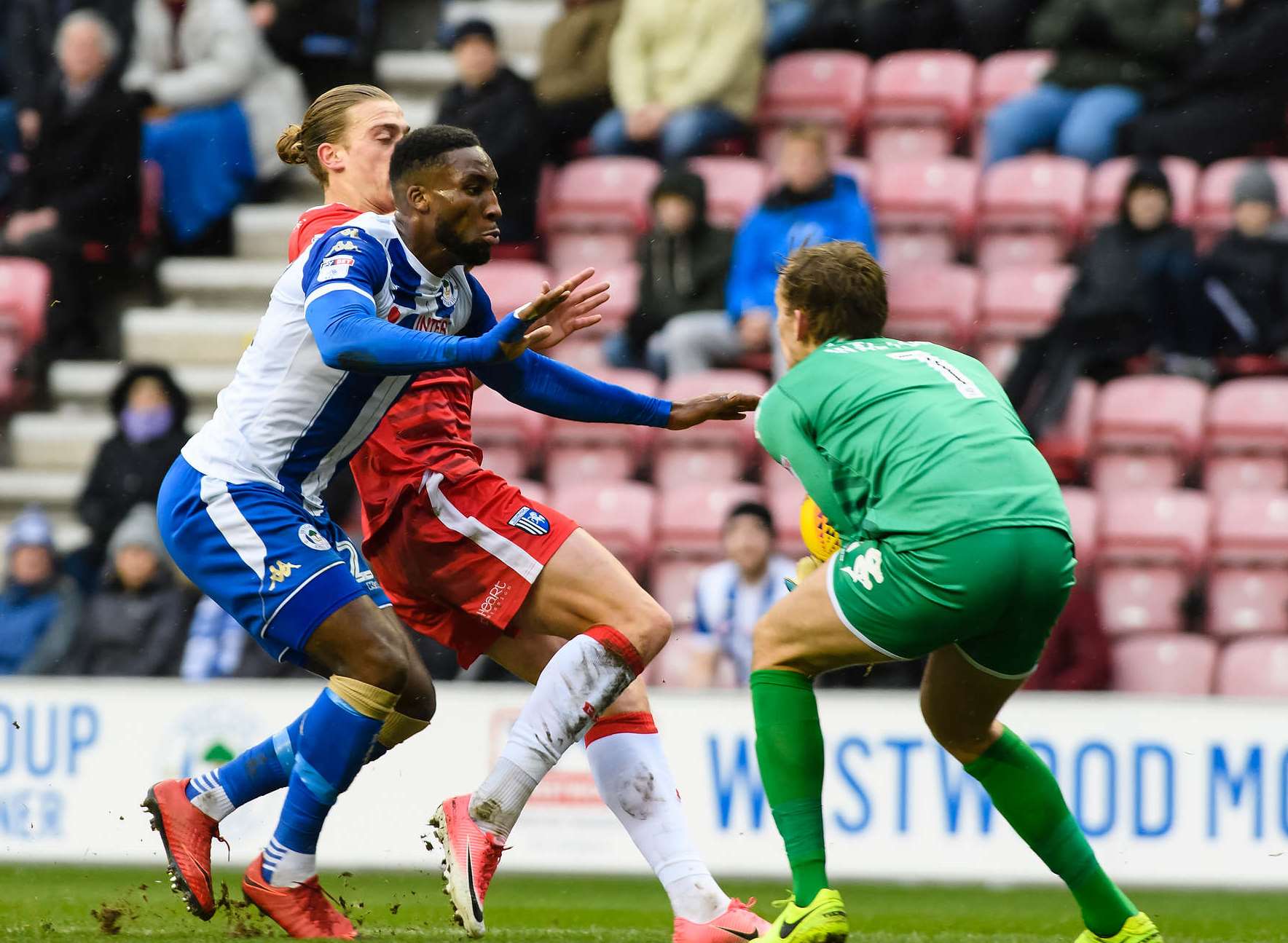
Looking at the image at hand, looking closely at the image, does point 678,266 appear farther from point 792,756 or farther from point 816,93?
point 792,756

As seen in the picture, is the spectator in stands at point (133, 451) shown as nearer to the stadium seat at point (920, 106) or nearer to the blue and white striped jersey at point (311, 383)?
the stadium seat at point (920, 106)

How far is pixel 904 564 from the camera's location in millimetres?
3971

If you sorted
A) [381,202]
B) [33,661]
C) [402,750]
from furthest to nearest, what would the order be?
[33,661] → [402,750] → [381,202]

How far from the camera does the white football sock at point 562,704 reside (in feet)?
14.5

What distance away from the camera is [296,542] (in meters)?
4.43

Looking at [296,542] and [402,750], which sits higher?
[296,542]

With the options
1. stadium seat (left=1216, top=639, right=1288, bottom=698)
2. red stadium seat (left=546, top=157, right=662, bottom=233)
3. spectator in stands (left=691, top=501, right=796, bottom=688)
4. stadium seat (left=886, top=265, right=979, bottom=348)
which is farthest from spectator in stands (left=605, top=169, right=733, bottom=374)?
stadium seat (left=1216, top=639, right=1288, bottom=698)

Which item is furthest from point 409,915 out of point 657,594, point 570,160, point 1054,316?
point 570,160

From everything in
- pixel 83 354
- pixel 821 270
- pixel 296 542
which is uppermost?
pixel 821 270

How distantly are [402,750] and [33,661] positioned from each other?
2187 mm

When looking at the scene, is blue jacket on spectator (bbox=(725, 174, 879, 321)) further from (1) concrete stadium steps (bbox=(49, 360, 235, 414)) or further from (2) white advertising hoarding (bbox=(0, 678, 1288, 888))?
(1) concrete stadium steps (bbox=(49, 360, 235, 414))

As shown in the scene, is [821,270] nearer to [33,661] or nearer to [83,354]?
[33,661]

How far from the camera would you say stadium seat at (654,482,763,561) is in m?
8.98

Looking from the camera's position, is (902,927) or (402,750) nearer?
(902,927)
